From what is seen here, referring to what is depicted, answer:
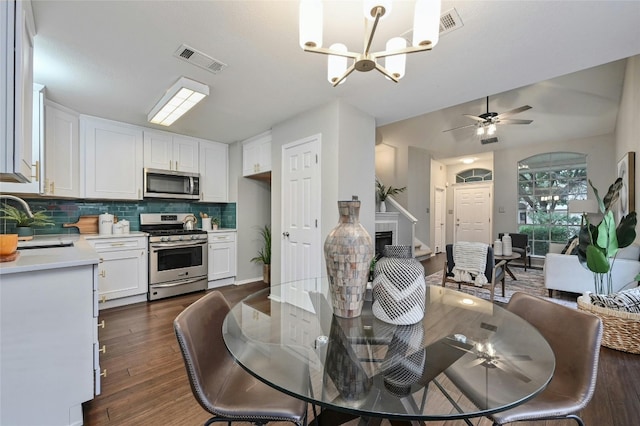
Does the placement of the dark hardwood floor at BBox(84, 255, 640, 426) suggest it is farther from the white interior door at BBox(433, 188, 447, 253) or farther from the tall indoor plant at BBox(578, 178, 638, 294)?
the white interior door at BBox(433, 188, 447, 253)

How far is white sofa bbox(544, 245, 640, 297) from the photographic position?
311cm

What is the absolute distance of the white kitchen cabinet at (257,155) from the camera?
393 centimetres

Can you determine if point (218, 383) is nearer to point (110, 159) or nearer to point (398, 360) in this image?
point (398, 360)

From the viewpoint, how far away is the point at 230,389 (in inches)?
45.0

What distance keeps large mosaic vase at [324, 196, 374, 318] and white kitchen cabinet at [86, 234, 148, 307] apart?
3.22m

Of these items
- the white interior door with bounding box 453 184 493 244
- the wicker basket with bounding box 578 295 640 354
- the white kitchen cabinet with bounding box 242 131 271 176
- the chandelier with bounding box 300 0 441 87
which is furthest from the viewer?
the white interior door with bounding box 453 184 493 244

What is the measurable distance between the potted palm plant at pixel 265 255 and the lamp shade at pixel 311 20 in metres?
3.68

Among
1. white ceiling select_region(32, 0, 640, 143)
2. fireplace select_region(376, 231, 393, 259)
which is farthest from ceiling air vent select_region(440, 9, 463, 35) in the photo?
fireplace select_region(376, 231, 393, 259)

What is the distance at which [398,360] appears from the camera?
974 mm

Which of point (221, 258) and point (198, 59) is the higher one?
point (198, 59)

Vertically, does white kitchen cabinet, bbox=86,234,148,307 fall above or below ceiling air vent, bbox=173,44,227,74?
below

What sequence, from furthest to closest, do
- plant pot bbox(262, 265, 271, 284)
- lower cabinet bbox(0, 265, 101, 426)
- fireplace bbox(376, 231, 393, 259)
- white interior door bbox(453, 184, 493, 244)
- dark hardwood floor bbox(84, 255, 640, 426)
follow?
white interior door bbox(453, 184, 493, 244), fireplace bbox(376, 231, 393, 259), plant pot bbox(262, 265, 271, 284), dark hardwood floor bbox(84, 255, 640, 426), lower cabinet bbox(0, 265, 101, 426)

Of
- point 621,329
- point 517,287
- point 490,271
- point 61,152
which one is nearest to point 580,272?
point 517,287

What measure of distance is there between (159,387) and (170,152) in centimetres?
317
